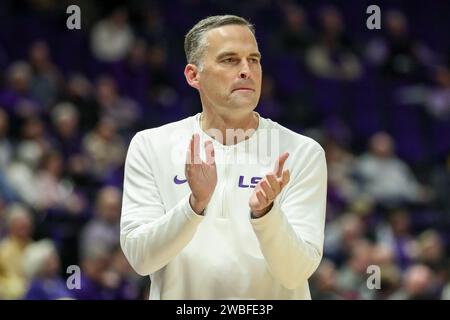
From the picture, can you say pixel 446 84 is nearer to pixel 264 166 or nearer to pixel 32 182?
pixel 32 182

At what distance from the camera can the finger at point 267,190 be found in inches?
148

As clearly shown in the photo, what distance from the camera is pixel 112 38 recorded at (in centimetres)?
1255

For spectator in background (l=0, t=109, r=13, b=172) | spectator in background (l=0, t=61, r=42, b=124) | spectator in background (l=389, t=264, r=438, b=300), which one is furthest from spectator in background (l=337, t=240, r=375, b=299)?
spectator in background (l=0, t=61, r=42, b=124)

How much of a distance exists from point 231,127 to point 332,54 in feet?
32.1

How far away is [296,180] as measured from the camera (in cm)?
416

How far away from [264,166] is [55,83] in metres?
7.76

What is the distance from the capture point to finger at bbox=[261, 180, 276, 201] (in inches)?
148

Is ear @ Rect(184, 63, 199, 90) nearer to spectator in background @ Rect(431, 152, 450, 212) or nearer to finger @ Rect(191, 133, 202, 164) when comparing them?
finger @ Rect(191, 133, 202, 164)

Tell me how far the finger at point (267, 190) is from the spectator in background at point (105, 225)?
5094 millimetres

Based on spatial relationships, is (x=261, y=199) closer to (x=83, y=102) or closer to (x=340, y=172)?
(x=83, y=102)

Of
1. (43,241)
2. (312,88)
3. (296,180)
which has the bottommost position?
(43,241)

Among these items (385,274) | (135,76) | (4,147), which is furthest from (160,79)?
(385,274)

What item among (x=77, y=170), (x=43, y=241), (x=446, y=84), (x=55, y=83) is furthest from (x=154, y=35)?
(x=43, y=241)
